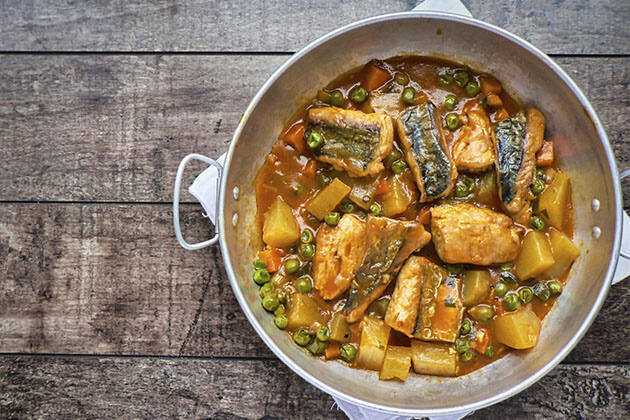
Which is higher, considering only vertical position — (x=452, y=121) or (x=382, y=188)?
(x=452, y=121)

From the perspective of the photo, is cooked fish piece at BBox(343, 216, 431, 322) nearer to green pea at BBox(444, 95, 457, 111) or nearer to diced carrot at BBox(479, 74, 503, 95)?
green pea at BBox(444, 95, 457, 111)

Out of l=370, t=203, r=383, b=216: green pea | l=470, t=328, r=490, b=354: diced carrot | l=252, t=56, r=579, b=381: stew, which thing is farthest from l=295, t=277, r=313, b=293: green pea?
l=470, t=328, r=490, b=354: diced carrot

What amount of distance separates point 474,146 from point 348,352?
1506 millimetres

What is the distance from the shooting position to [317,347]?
3342 mm

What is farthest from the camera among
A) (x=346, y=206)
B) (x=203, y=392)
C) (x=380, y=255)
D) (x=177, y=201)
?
(x=203, y=392)

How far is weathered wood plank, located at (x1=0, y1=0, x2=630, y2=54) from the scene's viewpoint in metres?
3.56

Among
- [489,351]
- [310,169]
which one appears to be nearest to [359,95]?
[310,169]

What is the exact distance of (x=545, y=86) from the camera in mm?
3318

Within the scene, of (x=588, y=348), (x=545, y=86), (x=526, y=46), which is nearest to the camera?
(x=526, y=46)

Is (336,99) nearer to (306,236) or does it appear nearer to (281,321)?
(306,236)

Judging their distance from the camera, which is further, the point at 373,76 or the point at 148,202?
the point at 148,202

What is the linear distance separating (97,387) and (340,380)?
1.72 meters

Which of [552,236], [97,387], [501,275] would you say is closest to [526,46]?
[552,236]

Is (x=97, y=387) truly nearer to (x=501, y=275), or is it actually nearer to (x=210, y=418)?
(x=210, y=418)
